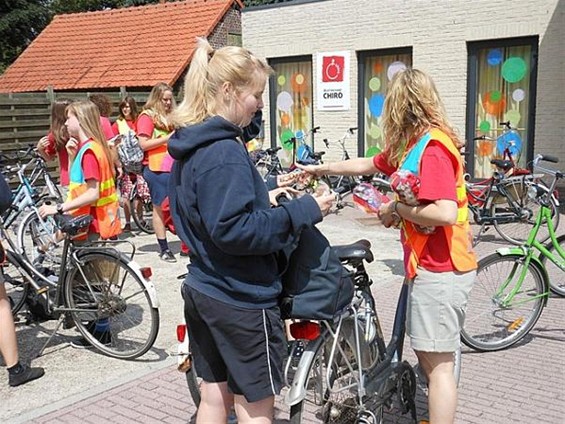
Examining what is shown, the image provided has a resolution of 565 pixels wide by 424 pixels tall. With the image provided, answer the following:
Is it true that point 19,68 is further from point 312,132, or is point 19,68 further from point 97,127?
point 97,127

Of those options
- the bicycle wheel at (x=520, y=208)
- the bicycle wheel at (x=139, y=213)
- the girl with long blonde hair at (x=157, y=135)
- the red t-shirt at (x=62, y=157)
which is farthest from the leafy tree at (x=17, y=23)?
the bicycle wheel at (x=520, y=208)

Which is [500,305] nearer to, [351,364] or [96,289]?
[351,364]

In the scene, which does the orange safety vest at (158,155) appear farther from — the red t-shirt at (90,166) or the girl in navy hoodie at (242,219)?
the girl in navy hoodie at (242,219)

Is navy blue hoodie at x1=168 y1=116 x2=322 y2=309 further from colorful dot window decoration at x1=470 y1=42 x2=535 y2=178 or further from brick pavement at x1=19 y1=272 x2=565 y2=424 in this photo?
colorful dot window decoration at x1=470 y1=42 x2=535 y2=178

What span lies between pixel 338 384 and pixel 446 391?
51cm

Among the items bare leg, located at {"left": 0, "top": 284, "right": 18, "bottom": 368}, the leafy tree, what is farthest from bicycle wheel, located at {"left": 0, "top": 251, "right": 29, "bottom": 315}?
the leafy tree

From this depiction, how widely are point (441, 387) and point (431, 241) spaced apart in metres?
0.70

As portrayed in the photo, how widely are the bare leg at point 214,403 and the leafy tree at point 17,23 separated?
31.5 metres

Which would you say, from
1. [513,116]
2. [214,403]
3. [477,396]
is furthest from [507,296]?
[513,116]

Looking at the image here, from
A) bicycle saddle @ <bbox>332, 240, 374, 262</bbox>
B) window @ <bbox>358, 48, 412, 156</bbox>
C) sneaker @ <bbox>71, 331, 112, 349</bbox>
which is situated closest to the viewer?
bicycle saddle @ <bbox>332, 240, 374, 262</bbox>

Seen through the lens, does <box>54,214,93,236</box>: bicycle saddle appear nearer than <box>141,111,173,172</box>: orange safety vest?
Yes

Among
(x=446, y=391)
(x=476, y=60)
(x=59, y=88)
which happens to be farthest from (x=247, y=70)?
(x=59, y=88)

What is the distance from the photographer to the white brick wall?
36.2 feet

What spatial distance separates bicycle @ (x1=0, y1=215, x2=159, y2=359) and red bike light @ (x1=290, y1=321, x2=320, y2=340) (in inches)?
73.3
